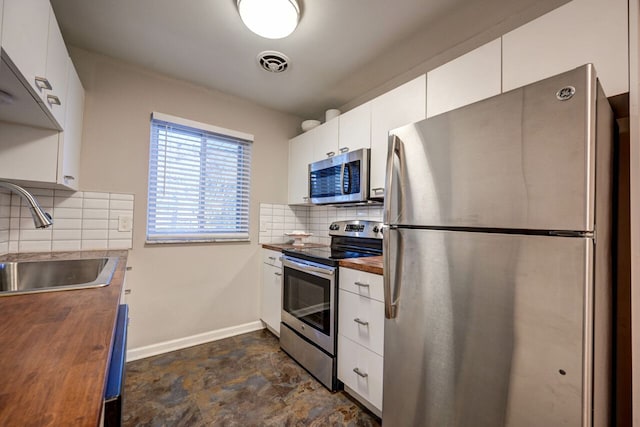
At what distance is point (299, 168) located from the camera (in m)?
2.84

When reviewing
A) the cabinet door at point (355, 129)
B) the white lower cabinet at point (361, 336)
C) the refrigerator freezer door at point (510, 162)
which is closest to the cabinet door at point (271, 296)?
the white lower cabinet at point (361, 336)

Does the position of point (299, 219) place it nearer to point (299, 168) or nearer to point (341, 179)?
point (299, 168)

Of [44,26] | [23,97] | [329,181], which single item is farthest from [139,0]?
[329,181]

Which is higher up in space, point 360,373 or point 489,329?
point 489,329

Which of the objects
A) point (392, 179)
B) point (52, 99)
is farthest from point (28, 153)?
point (392, 179)

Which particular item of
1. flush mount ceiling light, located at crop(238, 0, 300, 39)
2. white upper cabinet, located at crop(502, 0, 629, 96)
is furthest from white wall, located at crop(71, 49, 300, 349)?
white upper cabinet, located at crop(502, 0, 629, 96)

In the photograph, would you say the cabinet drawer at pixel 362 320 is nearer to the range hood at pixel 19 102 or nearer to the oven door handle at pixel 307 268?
the oven door handle at pixel 307 268

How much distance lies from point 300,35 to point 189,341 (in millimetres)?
2573

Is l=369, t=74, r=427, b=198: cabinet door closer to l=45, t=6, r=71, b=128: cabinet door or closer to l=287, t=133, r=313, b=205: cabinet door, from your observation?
l=287, t=133, r=313, b=205: cabinet door

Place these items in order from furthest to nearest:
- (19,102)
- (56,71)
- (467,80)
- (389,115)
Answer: (389,115) → (467,80) → (56,71) → (19,102)

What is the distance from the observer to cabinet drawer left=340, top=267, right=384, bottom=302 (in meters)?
1.46

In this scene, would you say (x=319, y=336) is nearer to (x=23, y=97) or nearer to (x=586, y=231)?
(x=586, y=231)

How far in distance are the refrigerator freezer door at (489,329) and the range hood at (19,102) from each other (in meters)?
1.51

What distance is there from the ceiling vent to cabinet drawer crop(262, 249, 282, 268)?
1527 mm
